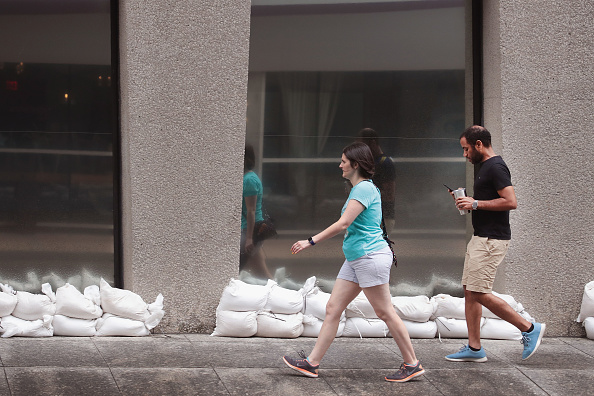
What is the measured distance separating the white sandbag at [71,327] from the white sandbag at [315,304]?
1.90m

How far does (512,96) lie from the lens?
274 inches

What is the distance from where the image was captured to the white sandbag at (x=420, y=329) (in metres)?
6.83

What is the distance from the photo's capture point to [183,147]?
662cm

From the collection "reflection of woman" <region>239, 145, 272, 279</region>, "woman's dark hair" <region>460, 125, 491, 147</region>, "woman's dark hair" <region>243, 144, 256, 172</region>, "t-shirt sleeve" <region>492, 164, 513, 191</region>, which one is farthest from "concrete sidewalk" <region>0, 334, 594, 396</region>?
"woman's dark hair" <region>460, 125, 491, 147</region>

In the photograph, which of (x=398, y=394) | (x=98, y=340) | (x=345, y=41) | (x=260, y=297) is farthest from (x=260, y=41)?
(x=398, y=394)

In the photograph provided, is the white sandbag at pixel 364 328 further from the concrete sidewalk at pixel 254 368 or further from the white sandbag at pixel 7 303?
the white sandbag at pixel 7 303

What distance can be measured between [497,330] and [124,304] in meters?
3.38

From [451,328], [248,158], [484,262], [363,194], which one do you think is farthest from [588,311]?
[248,158]

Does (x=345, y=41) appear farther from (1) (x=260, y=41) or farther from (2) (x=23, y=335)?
(2) (x=23, y=335)

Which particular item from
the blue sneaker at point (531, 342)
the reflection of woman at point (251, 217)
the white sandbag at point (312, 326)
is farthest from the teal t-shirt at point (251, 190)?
the blue sneaker at point (531, 342)

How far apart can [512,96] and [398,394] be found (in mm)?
3194

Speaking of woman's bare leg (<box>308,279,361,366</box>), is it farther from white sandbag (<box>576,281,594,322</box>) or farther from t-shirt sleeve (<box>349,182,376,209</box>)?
white sandbag (<box>576,281,594,322</box>)

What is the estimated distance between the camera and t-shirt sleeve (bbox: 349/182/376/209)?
5305mm

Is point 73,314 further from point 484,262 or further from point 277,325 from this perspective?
point 484,262
